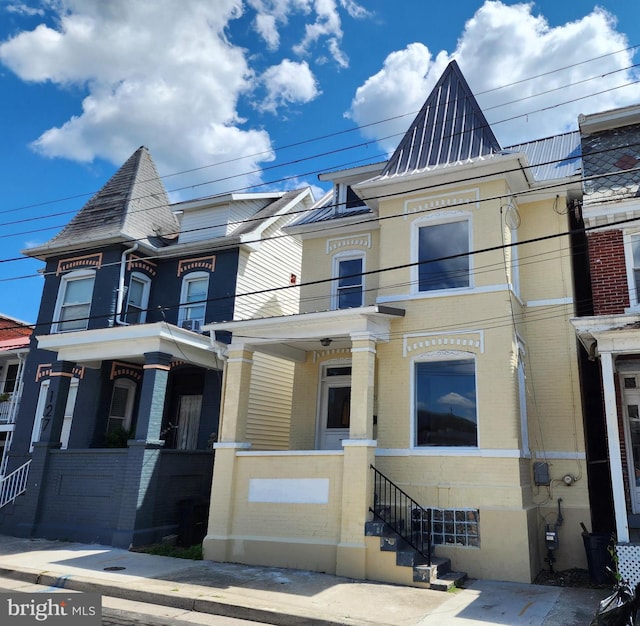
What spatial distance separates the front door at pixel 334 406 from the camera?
44.6ft

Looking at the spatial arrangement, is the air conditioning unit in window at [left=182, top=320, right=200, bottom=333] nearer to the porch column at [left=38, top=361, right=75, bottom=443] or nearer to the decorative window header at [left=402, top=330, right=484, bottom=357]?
the porch column at [left=38, top=361, right=75, bottom=443]

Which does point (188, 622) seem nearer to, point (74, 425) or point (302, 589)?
point (302, 589)

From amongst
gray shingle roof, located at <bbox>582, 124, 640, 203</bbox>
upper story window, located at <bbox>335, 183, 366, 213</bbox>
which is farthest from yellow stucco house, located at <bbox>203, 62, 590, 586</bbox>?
upper story window, located at <bbox>335, 183, 366, 213</bbox>

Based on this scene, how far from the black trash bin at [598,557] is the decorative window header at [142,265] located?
13.0 meters

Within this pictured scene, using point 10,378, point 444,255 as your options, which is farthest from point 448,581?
point 10,378

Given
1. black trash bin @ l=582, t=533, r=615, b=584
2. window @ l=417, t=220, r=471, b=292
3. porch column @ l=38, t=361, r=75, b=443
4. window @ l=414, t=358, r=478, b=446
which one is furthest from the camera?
porch column @ l=38, t=361, r=75, b=443

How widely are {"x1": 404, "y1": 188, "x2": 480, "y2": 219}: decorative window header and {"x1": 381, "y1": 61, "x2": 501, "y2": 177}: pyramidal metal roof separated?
78cm

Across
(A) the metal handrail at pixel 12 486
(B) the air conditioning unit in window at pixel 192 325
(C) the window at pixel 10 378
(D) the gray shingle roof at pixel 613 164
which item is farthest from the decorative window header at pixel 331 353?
(C) the window at pixel 10 378

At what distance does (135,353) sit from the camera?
1339cm

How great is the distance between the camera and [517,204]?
12.7 metres

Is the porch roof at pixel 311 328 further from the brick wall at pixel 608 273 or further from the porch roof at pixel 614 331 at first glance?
the brick wall at pixel 608 273

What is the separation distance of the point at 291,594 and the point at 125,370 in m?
9.38

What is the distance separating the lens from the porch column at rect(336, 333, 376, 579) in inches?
389

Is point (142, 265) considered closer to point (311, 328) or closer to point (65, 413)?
point (65, 413)
